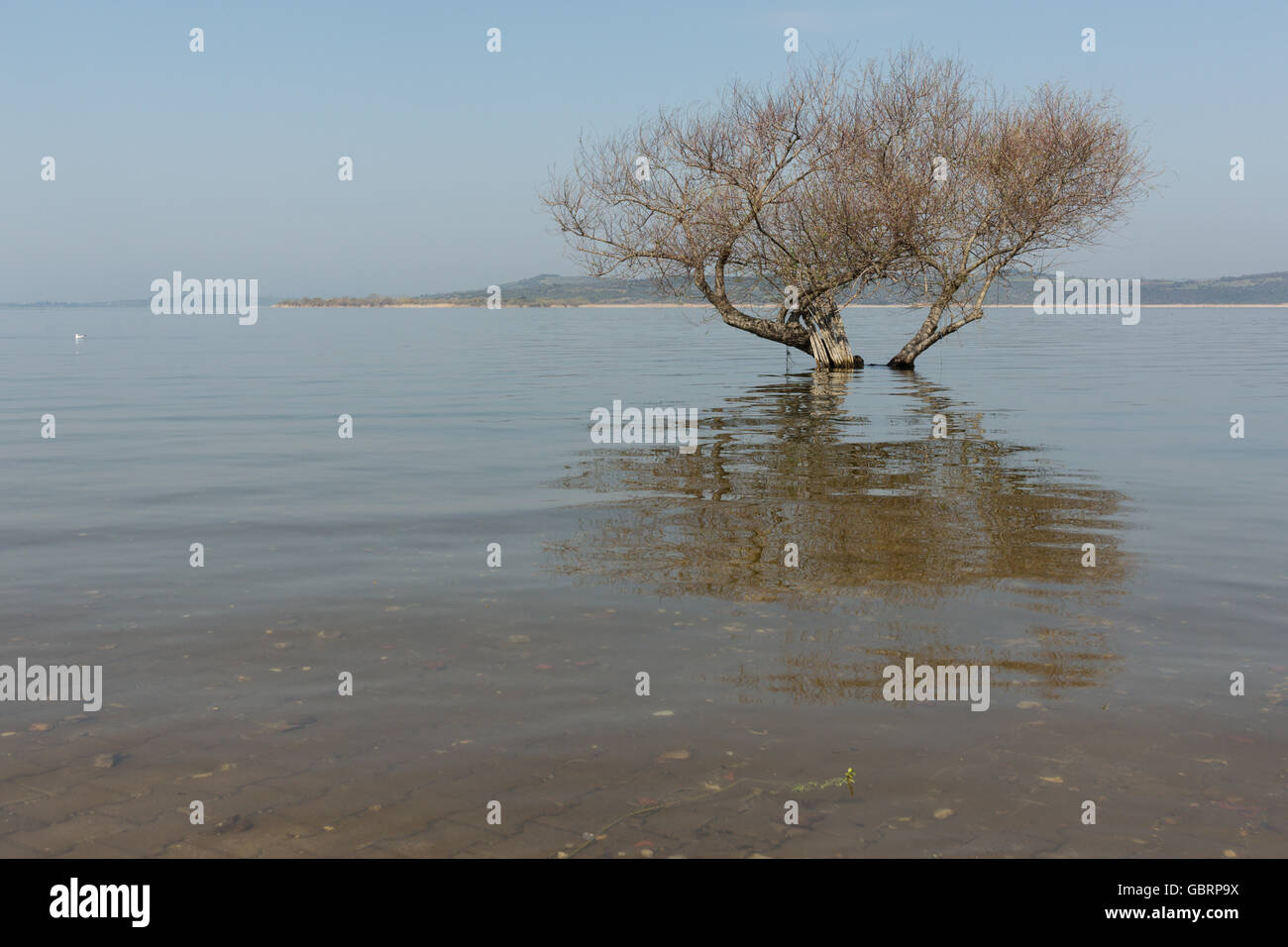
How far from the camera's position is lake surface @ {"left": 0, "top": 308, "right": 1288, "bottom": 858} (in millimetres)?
5641

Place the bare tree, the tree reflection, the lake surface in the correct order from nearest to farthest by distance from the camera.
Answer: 1. the lake surface
2. the tree reflection
3. the bare tree

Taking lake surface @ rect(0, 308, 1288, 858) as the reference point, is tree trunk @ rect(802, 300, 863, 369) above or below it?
above

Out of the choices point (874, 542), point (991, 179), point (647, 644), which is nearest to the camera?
point (647, 644)

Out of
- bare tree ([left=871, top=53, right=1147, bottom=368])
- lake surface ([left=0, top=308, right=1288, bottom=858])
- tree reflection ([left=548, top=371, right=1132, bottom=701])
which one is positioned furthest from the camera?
bare tree ([left=871, top=53, right=1147, bottom=368])

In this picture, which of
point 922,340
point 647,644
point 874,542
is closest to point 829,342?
point 922,340

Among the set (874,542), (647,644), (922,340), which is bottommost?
(647,644)

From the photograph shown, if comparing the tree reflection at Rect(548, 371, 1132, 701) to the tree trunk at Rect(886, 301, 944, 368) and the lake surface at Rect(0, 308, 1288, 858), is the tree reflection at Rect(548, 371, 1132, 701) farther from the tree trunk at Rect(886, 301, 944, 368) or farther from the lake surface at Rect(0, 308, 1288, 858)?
the tree trunk at Rect(886, 301, 944, 368)

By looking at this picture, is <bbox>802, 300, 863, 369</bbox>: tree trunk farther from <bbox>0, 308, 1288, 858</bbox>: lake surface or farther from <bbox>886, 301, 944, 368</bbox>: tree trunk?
<bbox>0, 308, 1288, 858</bbox>: lake surface

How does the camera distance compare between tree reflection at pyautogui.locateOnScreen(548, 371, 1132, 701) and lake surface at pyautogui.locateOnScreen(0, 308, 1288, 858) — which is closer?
lake surface at pyautogui.locateOnScreen(0, 308, 1288, 858)

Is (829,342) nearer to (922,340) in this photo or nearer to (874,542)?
(922,340)

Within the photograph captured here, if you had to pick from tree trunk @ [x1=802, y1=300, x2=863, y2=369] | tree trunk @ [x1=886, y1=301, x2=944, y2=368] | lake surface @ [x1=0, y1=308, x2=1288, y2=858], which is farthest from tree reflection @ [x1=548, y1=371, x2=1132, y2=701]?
tree trunk @ [x1=802, y1=300, x2=863, y2=369]

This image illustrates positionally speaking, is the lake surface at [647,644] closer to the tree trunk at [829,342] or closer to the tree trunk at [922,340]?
the tree trunk at [922,340]

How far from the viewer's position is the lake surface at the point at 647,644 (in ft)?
18.5

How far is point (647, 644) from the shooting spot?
8500 mm
